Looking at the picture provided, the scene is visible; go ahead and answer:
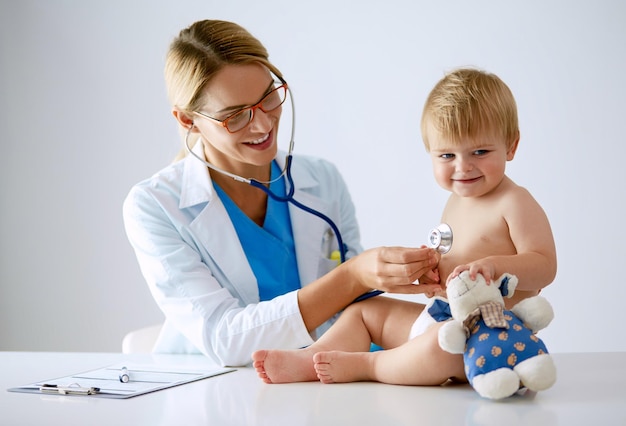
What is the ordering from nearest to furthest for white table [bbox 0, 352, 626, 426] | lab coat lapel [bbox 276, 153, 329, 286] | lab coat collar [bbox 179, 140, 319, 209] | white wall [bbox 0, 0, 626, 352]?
white table [bbox 0, 352, 626, 426] → lab coat collar [bbox 179, 140, 319, 209] → lab coat lapel [bbox 276, 153, 329, 286] → white wall [bbox 0, 0, 626, 352]

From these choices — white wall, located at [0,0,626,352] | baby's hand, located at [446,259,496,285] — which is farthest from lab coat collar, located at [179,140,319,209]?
white wall, located at [0,0,626,352]

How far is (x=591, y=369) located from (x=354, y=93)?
7.57 feet

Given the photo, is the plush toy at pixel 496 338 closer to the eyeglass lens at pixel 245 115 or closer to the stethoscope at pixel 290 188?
the stethoscope at pixel 290 188

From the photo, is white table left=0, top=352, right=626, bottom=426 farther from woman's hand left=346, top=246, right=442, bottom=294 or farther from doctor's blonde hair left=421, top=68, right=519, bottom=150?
doctor's blonde hair left=421, top=68, right=519, bottom=150

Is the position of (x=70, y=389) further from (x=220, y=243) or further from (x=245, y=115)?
(x=245, y=115)

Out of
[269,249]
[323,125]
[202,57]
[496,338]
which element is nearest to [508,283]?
[496,338]

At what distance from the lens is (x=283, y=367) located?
1.46 m

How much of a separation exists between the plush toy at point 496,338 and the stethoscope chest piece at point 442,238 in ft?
0.63

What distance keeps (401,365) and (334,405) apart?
0.17m

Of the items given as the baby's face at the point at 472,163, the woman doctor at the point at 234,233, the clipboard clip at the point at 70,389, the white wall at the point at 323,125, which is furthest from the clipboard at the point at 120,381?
the white wall at the point at 323,125

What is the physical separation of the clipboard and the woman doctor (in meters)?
0.12

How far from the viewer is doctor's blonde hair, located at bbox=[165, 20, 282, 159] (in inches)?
73.4

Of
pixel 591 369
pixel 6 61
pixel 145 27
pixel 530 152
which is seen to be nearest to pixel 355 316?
pixel 591 369

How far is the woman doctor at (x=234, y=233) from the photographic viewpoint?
1.70 m
